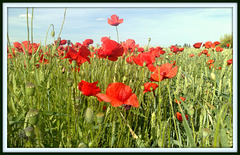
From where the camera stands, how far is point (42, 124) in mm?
808

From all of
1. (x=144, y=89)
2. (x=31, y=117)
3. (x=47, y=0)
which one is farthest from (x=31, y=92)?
(x=144, y=89)

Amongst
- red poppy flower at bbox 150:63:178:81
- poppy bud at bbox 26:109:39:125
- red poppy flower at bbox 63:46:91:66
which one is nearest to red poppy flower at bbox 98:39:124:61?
red poppy flower at bbox 63:46:91:66

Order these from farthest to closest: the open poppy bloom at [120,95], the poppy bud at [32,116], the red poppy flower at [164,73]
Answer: the red poppy flower at [164,73], the open poppy bloom at [120,95], the poppy bud at [32,116]

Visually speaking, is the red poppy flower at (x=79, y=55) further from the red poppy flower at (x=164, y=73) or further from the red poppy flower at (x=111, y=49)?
the red poppy flower at (x=164, y=73)

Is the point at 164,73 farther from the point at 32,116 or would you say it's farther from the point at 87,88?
the point at 32,116

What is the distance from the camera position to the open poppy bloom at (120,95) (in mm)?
662

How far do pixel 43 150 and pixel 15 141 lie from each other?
22 cm

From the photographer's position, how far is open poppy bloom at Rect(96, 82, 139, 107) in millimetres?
662

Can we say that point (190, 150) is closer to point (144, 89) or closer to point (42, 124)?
point (144, 89)

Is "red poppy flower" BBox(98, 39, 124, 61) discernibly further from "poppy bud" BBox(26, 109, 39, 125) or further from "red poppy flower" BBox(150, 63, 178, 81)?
"poppy bud" BBox(26, 109, 39, 125)

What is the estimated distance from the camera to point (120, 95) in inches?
26.8

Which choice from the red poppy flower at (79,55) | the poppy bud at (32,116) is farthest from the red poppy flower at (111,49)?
the poppy bud at (32,116)

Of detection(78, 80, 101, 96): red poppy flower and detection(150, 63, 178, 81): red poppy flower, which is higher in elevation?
detection(150, 63, 178, 81): red poppy flower

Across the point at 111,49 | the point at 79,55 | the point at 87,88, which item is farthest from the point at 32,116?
the point at 111,49
